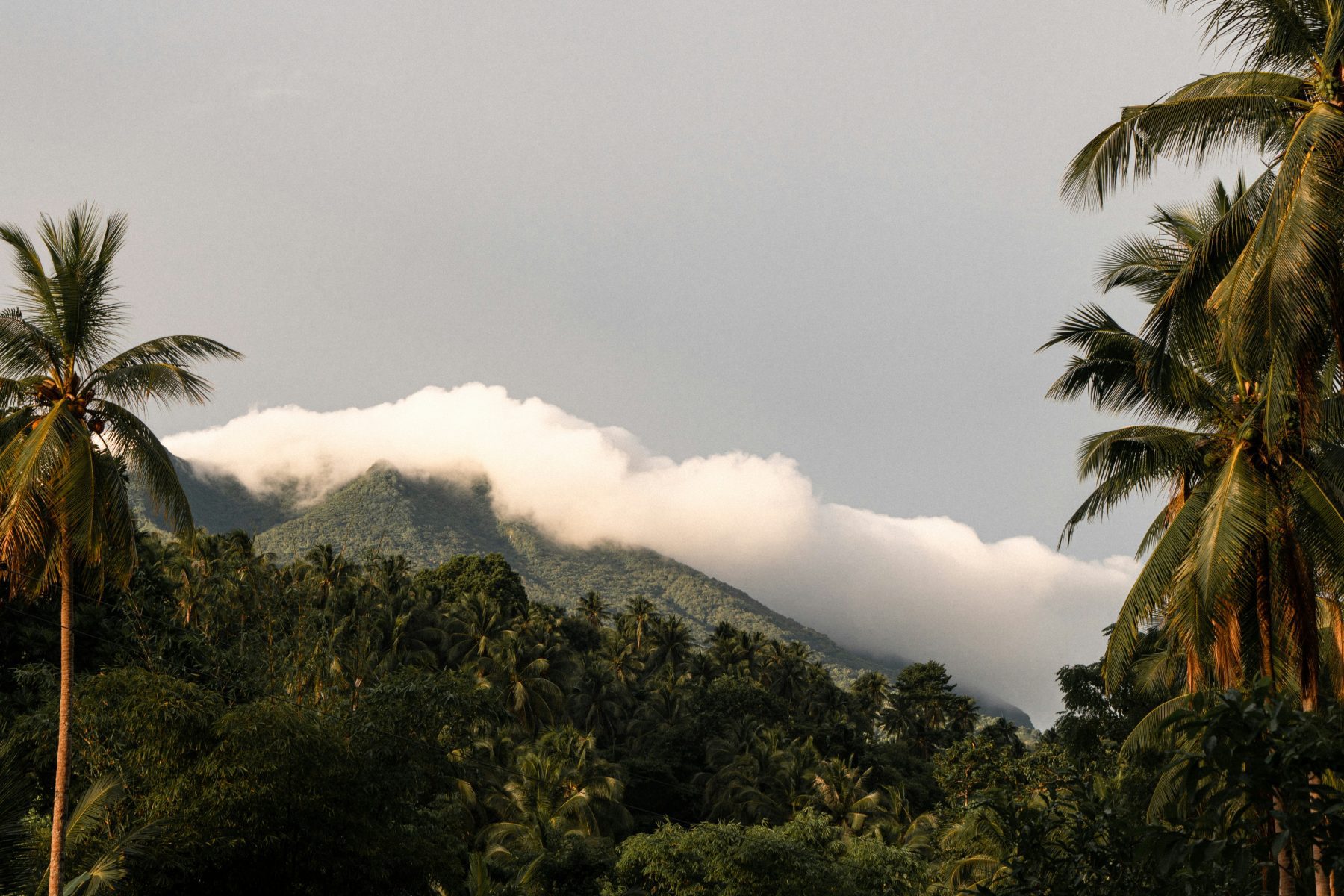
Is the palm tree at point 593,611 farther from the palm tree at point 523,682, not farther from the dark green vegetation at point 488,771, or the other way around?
the palm tree at point 523,682

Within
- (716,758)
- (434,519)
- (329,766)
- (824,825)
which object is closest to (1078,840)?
(329,766)

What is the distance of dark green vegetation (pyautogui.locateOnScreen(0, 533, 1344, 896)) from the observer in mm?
6809

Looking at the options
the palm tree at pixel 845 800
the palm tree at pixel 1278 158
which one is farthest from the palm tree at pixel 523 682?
the palm tree at pixel 1278 158

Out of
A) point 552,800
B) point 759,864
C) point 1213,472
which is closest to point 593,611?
point 552,800

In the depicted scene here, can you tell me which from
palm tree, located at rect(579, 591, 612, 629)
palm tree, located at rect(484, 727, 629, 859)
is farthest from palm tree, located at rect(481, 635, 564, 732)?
palm tree, located at rect(579, 591, 612, 629)

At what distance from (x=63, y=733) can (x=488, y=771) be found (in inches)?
1143

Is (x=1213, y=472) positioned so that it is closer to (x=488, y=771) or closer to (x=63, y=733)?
(x=63, y=733)

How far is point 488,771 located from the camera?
40.6m

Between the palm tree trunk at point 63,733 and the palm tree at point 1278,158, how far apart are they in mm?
12696

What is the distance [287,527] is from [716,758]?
13327cm

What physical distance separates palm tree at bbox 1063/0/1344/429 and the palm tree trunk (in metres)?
12.7

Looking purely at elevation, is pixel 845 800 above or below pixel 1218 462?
below

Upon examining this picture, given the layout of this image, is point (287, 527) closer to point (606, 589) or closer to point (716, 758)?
point (606, 589)

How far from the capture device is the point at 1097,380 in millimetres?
13586
